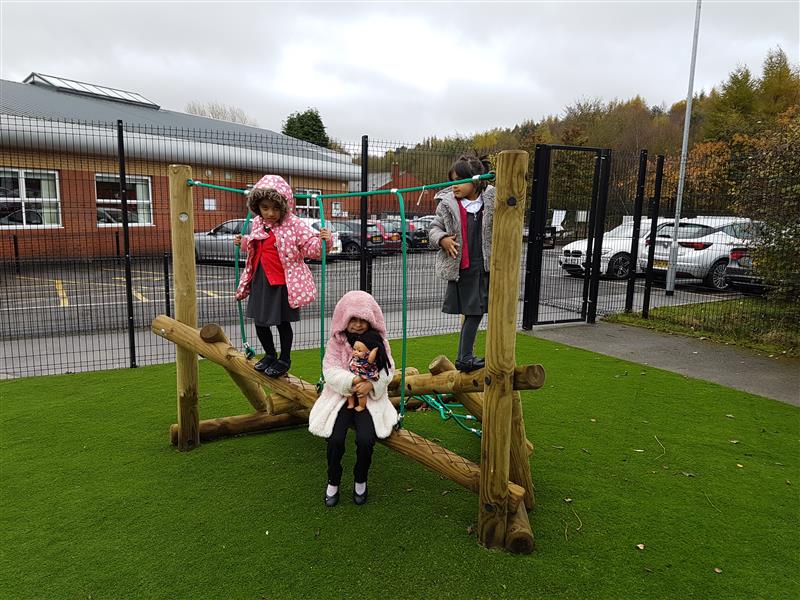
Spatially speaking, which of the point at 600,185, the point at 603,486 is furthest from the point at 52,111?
the point at 603,486

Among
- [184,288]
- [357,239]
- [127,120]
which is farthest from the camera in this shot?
[127,120]

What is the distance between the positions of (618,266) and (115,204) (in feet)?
28.2

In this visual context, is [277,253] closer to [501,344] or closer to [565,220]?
[501,344]

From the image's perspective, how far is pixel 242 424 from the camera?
13.7 feet

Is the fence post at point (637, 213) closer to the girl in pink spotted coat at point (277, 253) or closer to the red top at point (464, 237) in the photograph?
the red top at point (464, 237)

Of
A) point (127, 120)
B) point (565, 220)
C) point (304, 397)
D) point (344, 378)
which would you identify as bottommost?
point (304, 397)

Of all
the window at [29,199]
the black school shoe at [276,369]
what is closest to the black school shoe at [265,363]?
the black school shoe at [276,369]

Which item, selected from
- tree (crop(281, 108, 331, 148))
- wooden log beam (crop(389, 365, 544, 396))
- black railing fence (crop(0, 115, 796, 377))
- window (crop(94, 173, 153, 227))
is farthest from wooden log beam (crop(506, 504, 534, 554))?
tree (crop(281, 108, 331, 148))

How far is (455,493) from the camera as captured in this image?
342 cm

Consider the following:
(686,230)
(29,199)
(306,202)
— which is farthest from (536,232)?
(29,199)

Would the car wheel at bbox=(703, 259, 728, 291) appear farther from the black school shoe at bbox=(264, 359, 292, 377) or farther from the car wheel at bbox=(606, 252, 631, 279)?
the black school shoe at bbox=(264, 359, 292, 377)

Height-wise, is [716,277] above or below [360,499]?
above

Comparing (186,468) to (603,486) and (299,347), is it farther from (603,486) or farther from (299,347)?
(299,347)

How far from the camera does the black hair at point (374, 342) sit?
3195mm
